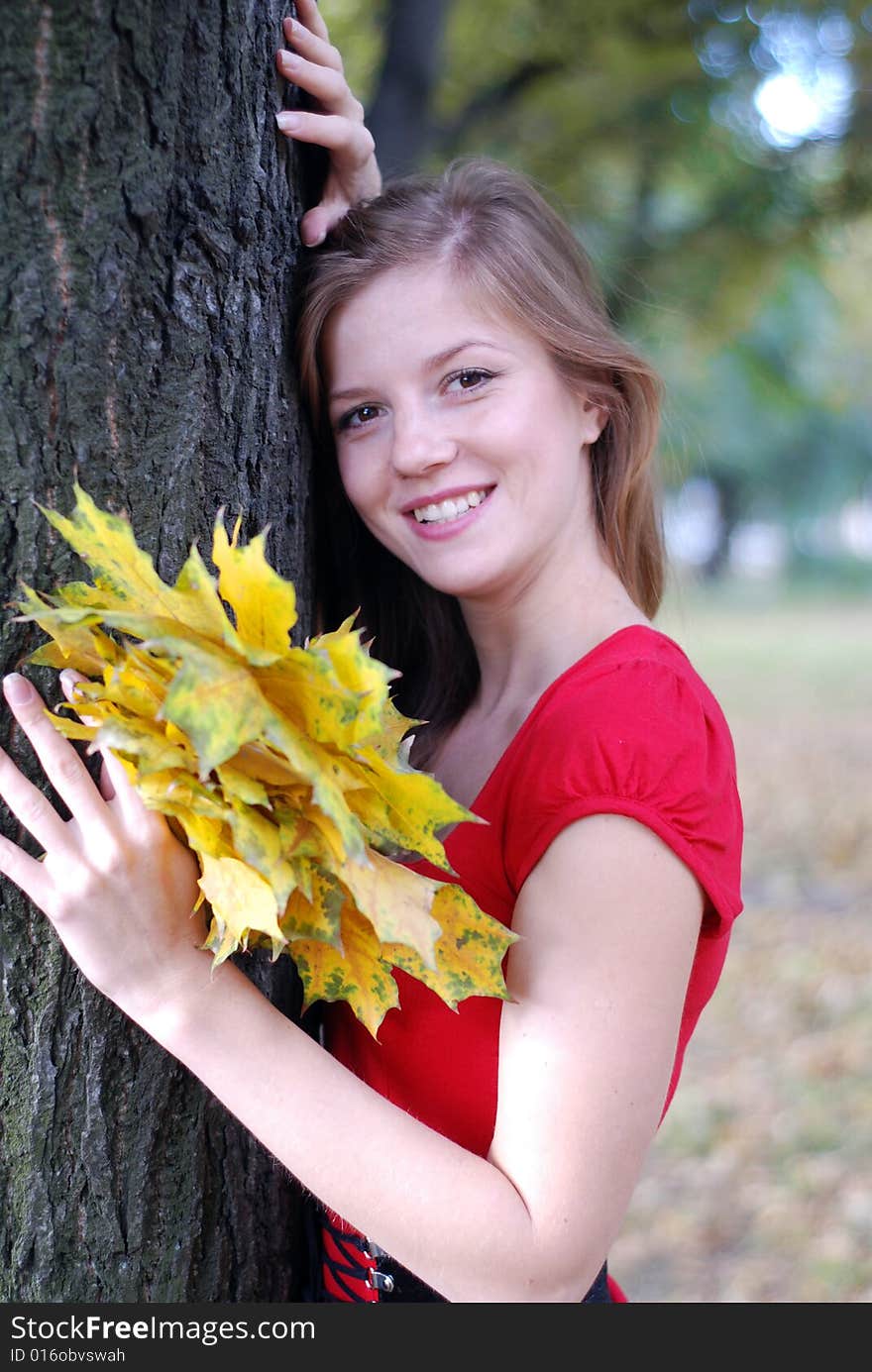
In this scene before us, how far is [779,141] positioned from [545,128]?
123 cm

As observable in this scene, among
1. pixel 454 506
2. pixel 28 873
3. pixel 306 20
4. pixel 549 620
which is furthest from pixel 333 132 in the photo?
pixel 28 873

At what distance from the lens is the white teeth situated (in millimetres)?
1671

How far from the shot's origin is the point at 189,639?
1137 millimetres

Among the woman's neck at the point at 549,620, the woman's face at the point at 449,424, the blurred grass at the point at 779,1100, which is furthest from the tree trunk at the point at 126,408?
the blurred grass at the point at 779,1100

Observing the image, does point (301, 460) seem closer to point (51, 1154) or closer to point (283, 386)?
point (283, 386)

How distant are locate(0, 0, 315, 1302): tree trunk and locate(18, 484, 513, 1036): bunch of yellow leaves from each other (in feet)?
0.56

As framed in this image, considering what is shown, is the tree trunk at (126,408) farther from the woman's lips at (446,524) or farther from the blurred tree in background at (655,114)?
the blurred tree in background at (655,114)

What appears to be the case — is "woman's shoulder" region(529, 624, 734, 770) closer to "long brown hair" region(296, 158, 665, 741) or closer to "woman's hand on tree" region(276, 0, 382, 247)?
"long brown hair" region(296, 158, 665, 741)

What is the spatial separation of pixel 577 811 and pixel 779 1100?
11.8 feet

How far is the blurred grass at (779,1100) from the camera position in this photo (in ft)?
11.6

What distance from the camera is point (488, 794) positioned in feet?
4.88

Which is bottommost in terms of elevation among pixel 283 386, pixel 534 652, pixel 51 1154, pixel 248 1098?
pixel 51 1154

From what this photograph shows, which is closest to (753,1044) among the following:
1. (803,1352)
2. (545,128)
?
(803,1352)

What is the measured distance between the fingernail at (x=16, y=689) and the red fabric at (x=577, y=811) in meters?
0.54
